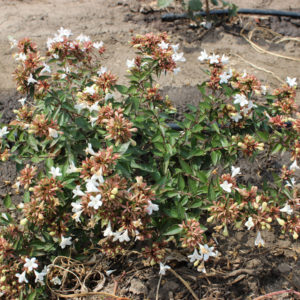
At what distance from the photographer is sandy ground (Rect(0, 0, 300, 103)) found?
441cm

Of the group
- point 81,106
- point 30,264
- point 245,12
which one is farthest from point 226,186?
point 245,12

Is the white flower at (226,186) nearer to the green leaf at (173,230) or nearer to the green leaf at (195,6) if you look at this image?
the green leaf at (173,230)

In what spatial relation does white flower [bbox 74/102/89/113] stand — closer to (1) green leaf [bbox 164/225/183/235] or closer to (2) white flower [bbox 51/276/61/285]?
(1) green leaf [bbox 164/225/183/235]

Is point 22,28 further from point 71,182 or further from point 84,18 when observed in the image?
point 71,182

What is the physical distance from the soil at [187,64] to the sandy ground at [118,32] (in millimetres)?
13

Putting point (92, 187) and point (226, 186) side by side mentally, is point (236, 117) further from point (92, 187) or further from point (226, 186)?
point (92, 187)

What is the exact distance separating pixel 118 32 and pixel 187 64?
4.09 feet

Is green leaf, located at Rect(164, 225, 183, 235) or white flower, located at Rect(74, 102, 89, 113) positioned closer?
green leaf, located at Rect(164, 225, 183, 235)

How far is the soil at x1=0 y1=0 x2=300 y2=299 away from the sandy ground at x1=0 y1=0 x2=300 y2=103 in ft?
0.04

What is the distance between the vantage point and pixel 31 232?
2441mm

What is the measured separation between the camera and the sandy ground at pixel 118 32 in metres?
4.41

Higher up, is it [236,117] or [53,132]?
[53,132]

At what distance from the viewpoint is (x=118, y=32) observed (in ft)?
16.6

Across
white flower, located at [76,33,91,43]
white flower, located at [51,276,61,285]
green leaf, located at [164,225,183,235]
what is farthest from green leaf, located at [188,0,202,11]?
white flower, located at [51,276,61,285]
